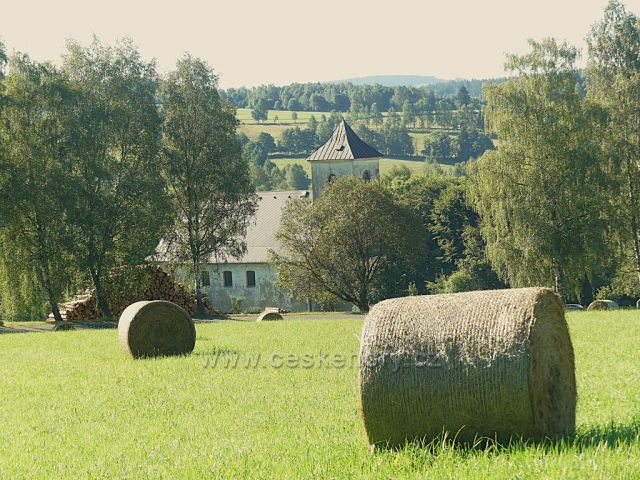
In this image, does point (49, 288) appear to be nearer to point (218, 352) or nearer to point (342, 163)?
point (218, 352)

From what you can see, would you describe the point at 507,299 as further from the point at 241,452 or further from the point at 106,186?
the point at 106,186

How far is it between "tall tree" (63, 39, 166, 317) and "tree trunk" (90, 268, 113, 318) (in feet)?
0.17

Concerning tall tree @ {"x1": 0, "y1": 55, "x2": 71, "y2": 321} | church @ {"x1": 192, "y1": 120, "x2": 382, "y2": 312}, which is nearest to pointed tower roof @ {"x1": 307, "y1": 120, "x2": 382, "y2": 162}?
church @ {"x1": 192, "y1": 120, "x2": 382, "y2": 312}

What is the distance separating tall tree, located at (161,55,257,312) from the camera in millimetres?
50312

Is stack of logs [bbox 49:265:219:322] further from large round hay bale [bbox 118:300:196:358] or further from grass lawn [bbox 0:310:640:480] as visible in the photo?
grass lawn [bbox 0:310:640:480]

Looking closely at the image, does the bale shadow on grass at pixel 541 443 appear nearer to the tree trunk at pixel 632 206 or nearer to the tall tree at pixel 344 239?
the tree trunk at pixel 632 206

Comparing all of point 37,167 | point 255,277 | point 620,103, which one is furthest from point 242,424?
point 255,277

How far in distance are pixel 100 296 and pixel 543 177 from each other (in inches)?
922

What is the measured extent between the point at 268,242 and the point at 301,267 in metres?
15.9

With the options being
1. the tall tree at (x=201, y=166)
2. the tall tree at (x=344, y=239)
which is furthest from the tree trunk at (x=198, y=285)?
the tall tree at (x=344, y=239)

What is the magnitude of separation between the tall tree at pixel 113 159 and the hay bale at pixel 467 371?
123 feet

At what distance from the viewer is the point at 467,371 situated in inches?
332

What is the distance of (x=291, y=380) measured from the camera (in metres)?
15.0

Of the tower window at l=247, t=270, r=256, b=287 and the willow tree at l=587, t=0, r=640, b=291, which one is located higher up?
the willow tree at l=587, t=0, r=640, b=291
